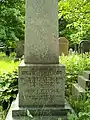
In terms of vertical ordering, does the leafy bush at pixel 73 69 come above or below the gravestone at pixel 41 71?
below

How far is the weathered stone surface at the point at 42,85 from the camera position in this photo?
211 inches

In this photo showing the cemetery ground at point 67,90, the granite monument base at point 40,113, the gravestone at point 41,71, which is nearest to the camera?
the granite monument base at point 40,113

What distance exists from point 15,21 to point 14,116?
18604 millimetres

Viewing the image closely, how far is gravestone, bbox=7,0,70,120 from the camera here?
527 centimetres

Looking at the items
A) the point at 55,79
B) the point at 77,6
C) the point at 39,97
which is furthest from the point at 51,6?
the point at 77,6

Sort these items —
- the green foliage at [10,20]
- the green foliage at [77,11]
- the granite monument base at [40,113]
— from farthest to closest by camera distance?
the green foliage at [10,20]
the green foliage at [77,11]
the granite monument base at [40,113]

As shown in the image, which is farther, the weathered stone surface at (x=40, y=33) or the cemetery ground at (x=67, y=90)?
the weathered stone surface at (x=40, y=33)

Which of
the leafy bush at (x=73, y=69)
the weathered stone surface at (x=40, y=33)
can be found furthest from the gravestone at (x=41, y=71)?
the leafy bush at (x=73, y=69)

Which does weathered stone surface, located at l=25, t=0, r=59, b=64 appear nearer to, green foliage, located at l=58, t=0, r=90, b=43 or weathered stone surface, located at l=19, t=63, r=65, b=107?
weathered stone surface, located at l=19, t=63, r=65, b=107

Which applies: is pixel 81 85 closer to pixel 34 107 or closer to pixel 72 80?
pixel 72 80

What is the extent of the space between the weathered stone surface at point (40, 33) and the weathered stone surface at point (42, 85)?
0.25m

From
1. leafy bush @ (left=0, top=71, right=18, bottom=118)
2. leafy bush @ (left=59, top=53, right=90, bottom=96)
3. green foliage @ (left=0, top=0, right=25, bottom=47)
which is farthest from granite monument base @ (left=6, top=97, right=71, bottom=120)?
green foliage @ (left=0, top=0, right=25, bottom=47)

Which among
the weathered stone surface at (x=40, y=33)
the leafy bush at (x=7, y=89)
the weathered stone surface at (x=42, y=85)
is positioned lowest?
the leafy bush at (x=7, y=89)

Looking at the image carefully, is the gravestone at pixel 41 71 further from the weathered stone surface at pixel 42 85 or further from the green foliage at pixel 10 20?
the green foliage at pixel 10 20
